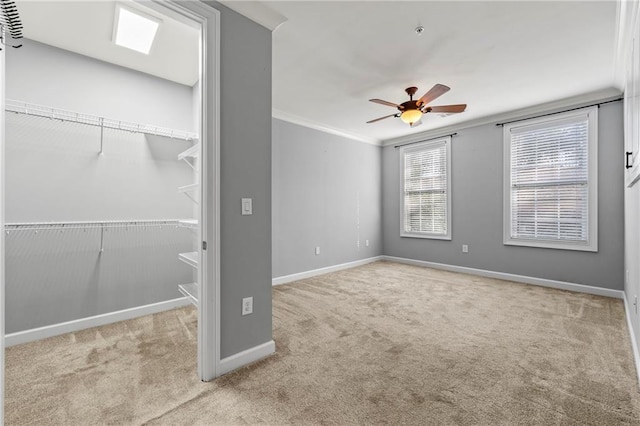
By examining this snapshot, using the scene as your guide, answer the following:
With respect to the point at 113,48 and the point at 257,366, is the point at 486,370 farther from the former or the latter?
the point at 113,48

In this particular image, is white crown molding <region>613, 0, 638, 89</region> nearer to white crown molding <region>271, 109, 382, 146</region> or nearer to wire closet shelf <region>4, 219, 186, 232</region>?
white crown molding <region>271, 109, 382, 146</region>

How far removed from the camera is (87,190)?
2783 mm

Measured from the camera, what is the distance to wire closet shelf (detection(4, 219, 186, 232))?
94.3 inches

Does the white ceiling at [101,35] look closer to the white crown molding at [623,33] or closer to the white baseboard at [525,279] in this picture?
the white crown molding at [623,33]

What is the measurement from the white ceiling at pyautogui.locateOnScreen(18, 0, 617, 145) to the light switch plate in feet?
4.36

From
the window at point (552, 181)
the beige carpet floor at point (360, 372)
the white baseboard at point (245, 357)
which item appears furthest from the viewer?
the window at point (552, 181)

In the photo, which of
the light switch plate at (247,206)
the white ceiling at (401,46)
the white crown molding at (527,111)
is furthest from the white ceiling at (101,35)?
the white crown molding at (527,111)

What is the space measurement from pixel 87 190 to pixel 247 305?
78.7 inches

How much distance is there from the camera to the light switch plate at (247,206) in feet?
6.85

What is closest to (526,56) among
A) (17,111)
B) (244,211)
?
(244,211)

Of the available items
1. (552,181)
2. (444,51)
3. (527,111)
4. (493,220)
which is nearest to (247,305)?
(444,51)

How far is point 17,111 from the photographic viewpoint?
7.78ft

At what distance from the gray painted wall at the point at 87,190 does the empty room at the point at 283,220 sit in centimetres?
2

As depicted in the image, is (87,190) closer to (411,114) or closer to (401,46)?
(401,46)
